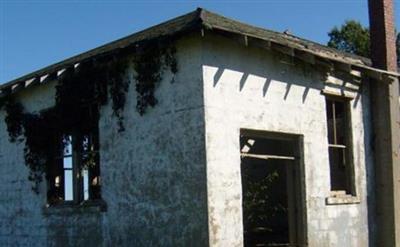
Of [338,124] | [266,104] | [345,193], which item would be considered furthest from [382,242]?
[266,104]

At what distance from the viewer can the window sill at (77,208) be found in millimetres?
13641

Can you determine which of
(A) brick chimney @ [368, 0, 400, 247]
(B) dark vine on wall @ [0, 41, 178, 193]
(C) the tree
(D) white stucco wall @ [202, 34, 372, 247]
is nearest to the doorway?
(D) white stucco wall @ [202, 34, 372, 247]

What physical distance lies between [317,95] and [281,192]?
486 cm

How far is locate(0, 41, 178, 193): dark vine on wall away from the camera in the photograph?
12.6 meters

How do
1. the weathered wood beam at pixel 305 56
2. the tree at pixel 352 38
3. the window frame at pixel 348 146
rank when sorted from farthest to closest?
1. the tree at pixel 352 38
2. the window frame at pixel 348 146
3. the weathered wood beam at pixel 305 56

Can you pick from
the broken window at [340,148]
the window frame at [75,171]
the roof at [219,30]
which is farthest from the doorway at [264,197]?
the window frame at [75,171]

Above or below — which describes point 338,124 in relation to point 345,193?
above

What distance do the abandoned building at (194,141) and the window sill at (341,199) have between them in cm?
4

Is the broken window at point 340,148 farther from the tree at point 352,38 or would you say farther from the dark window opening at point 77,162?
the tree at point 352,38

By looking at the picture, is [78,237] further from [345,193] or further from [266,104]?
[345,193]

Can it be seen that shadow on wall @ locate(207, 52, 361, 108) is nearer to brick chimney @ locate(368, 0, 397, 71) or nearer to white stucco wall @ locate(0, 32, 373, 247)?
white stucco wall @ locate(0, 32, 373, 247)

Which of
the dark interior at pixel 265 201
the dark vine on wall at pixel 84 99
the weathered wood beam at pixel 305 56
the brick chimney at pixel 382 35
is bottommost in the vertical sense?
the dark interior at pixel 265 201

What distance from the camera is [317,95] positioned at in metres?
14.1

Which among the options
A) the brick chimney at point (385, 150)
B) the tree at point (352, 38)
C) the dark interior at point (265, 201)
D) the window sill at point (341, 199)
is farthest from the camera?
the tree at point (352, 38)
